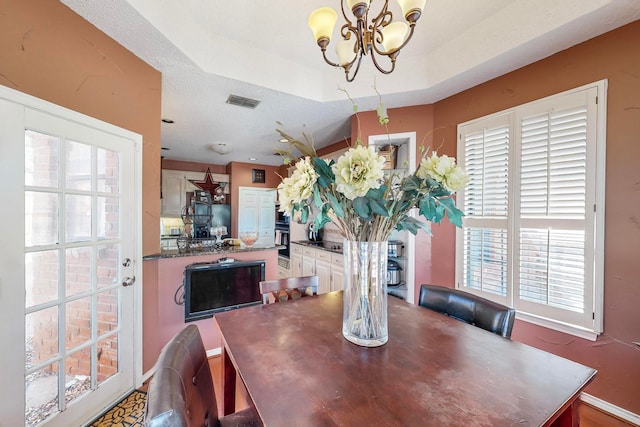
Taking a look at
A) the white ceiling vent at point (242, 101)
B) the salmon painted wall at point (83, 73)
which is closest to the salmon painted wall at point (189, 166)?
the white ceiling vent at point (242, 101)

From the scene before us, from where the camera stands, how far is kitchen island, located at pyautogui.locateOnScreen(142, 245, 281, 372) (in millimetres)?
2188

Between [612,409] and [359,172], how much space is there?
99.3 inches

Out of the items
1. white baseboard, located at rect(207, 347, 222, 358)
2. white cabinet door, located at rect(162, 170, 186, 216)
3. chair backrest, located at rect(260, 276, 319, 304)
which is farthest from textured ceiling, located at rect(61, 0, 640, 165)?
white cabinet door, located at rect(162, 170, 186, 216)

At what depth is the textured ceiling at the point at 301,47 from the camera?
173cm

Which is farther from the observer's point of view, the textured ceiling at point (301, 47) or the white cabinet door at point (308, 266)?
the white cabinet door at point (308, 266)

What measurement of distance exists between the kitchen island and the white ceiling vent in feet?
5.32

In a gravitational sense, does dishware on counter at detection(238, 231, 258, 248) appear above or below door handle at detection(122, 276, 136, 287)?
above

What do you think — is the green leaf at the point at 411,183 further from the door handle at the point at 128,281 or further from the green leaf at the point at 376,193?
the door handle at the point at 128,281

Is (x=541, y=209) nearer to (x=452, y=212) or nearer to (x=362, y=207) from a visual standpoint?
(x=452, y=212)

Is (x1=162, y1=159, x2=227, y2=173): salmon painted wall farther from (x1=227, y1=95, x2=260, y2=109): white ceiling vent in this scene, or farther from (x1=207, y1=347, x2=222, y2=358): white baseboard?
(x1=207, y1=347, x2=222, y2=358): white baseboard

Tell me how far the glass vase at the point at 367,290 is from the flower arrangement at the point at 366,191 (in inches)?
2.0

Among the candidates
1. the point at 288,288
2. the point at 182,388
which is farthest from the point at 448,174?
the point at 288,288

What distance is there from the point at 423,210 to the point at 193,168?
21.1 ft

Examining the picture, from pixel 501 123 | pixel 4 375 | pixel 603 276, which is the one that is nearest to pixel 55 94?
pixel 4 375
